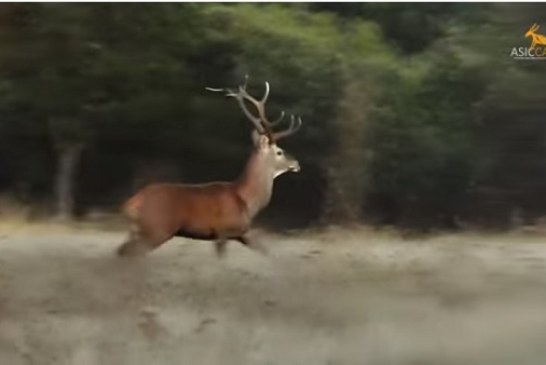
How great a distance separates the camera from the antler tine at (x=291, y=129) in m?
5.13

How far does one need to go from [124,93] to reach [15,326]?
3.99 ft

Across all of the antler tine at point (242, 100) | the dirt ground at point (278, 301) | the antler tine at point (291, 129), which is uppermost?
the antler tine at point (242, 100)

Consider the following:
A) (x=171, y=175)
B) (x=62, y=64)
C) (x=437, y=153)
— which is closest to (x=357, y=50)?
(x=437, y=153)

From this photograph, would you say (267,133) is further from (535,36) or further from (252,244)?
(535,36)

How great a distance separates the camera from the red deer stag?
201 inches

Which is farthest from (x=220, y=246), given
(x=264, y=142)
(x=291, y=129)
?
(x=291, y=129)

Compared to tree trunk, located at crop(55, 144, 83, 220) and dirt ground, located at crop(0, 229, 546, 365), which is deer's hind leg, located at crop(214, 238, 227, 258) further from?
tree trunk, located at crop(55, 144, 83, 220)

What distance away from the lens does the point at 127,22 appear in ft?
16.8

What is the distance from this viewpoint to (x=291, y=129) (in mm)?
5133

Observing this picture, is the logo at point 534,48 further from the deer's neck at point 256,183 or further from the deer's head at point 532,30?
the deer's neck at point 256,183

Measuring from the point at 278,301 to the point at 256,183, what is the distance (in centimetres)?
57

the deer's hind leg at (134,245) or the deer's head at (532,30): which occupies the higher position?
the deer's head at (532,30)

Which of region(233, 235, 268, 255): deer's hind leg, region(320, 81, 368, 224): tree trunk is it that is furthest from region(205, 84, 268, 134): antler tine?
→ region(233, 235, 268, 255): deer's hind leg

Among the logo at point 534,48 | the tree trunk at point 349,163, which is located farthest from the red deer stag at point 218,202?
the logo at point 534,48
